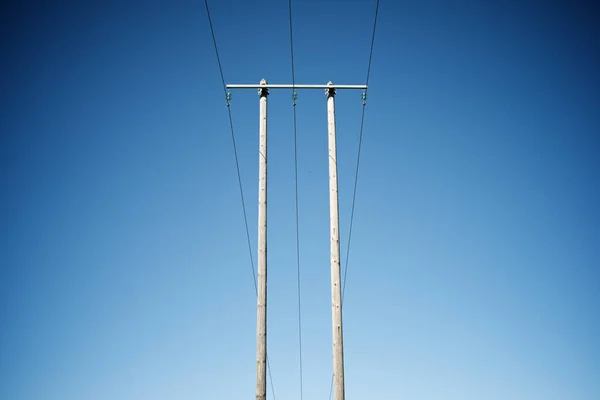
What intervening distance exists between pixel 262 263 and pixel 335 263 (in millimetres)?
1305

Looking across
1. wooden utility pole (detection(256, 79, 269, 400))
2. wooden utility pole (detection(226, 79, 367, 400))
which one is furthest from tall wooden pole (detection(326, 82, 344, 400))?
wooden utility pole (detection(256, 79, 269, 400))

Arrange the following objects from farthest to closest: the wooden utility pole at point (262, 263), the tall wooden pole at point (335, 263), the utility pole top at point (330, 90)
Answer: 1. the utility pole top at point (330, 90)
2. the wooden utility pole at point (262, 263)
3. the tall wooden pole at point (335, 263)

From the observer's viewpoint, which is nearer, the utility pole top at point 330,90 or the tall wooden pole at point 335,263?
the tall wooden pole at point 335,263

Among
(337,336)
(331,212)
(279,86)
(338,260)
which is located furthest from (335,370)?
(279,86)

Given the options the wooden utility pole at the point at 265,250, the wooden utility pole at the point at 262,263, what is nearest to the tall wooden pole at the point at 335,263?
the wooden utility pole at the point at 265,250

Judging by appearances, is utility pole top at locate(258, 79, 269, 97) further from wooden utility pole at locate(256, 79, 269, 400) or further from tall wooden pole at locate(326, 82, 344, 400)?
tall wooden pole at locate(326, 82, 344, 400)

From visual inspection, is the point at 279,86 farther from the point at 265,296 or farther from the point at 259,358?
the point at 259,358

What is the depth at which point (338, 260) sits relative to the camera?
925 cm

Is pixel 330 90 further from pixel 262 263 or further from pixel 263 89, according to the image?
pixel 262 263

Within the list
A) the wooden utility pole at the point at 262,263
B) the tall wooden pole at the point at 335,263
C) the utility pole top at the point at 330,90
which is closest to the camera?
the tall wooden pole at the point at 335,263

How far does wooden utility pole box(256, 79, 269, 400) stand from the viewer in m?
8.71

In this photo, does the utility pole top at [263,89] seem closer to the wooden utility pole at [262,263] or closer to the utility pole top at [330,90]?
the wooden utility pole at [262,263]

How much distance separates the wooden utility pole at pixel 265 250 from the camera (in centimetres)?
868

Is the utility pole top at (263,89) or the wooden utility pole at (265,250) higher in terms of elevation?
the utility pole top at (263,89)
